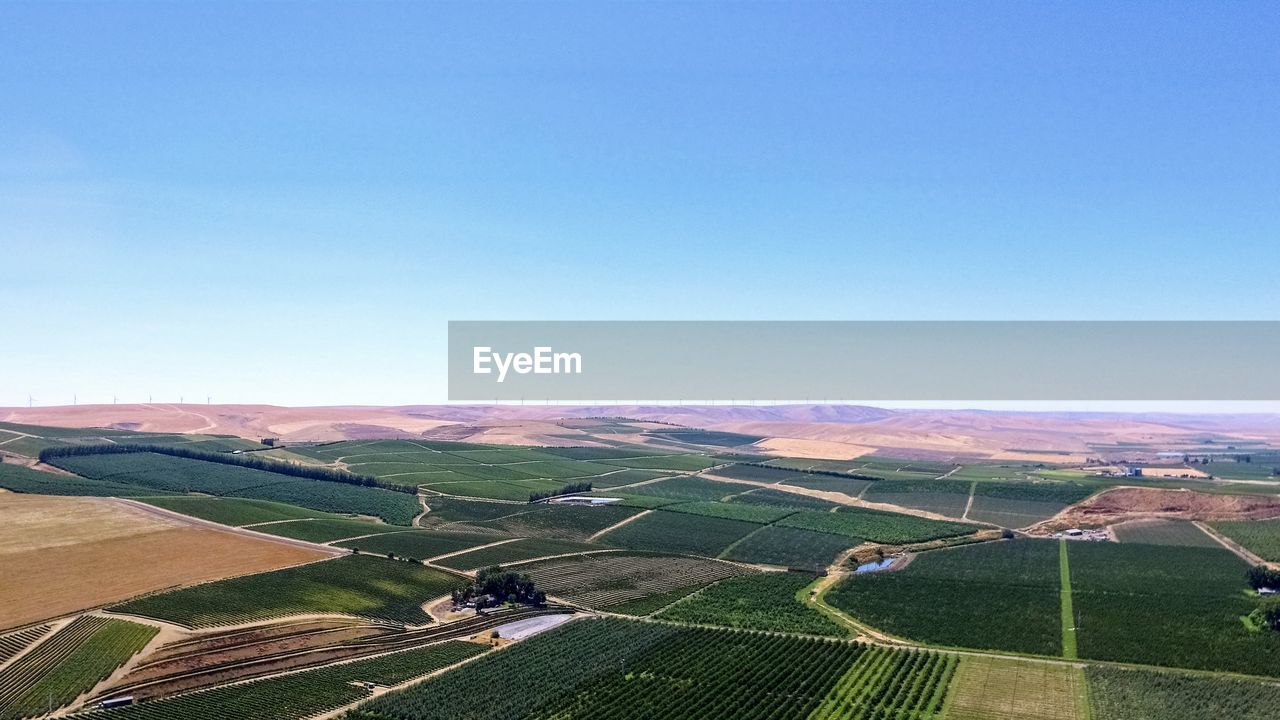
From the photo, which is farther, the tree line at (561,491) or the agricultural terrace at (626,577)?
the tree line at (561,491)

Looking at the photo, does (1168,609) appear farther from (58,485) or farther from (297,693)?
(58,485)

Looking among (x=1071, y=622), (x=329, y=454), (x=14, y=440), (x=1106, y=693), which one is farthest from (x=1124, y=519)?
(x=14, y=440)

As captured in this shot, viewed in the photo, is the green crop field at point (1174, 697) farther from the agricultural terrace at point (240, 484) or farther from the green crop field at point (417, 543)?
the agricultural terrace at point (240, 484)

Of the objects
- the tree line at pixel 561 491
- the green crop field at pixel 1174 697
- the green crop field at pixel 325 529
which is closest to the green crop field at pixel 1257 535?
the green crop field at pixel 1174 697

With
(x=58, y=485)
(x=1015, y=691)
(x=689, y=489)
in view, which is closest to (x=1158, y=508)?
(x=689, y=489)

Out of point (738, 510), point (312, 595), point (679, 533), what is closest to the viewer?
point (312, 595)

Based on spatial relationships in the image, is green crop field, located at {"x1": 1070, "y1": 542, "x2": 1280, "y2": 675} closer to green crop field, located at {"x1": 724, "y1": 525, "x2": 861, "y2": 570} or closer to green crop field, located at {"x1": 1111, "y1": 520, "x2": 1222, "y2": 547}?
green crop field, located at {"x1": 1111, "y1": 520, "x2": 1222, "y2": 547}

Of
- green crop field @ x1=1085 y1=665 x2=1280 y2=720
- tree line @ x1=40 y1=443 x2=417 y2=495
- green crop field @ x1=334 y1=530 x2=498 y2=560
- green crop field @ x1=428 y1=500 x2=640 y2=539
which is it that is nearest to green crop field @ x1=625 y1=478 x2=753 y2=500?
green crop field @ x1=428 y1=500 x2=640 y2=539
